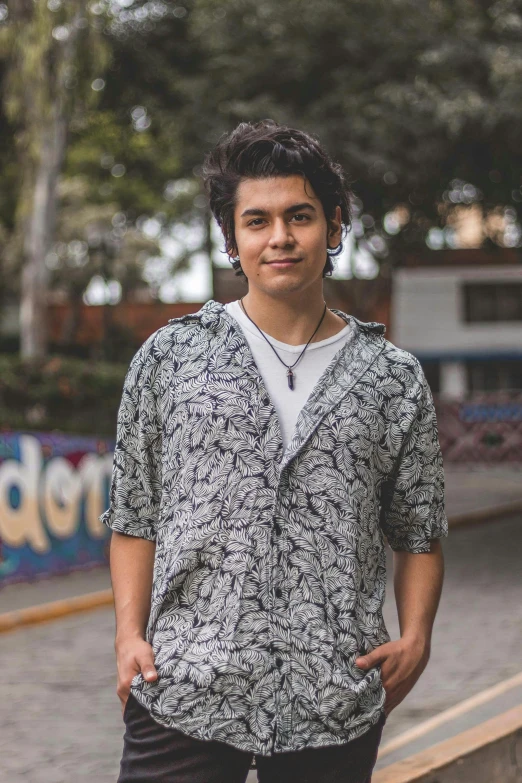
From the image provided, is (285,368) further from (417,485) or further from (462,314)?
(462,314)

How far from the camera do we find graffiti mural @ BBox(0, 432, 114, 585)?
34.5 feet

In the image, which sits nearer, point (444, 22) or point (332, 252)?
point (332, 252)

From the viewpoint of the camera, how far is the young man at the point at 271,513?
1.98 m

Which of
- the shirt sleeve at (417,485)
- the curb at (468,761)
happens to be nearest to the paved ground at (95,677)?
the curb at (468,761)

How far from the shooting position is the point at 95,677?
23.2 ft

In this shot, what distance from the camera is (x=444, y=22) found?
1977 cm

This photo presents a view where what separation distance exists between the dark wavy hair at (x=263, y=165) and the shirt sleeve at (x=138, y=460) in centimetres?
31

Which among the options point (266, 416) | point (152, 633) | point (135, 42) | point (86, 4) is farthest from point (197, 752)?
point (135, 42)

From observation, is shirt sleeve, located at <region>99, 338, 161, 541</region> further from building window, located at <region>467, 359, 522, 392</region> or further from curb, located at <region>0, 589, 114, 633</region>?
building window, located at <region>467, 359, 522, 392</region>

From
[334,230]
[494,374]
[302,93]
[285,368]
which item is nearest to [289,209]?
[334,230]

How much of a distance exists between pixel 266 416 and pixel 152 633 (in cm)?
43

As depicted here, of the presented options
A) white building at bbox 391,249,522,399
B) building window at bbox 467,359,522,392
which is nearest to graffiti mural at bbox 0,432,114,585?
white building at bbox 391,249,522,399

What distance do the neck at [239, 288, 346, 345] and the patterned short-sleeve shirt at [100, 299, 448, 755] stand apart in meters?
0.06

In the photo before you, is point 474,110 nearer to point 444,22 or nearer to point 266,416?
point 444,22
